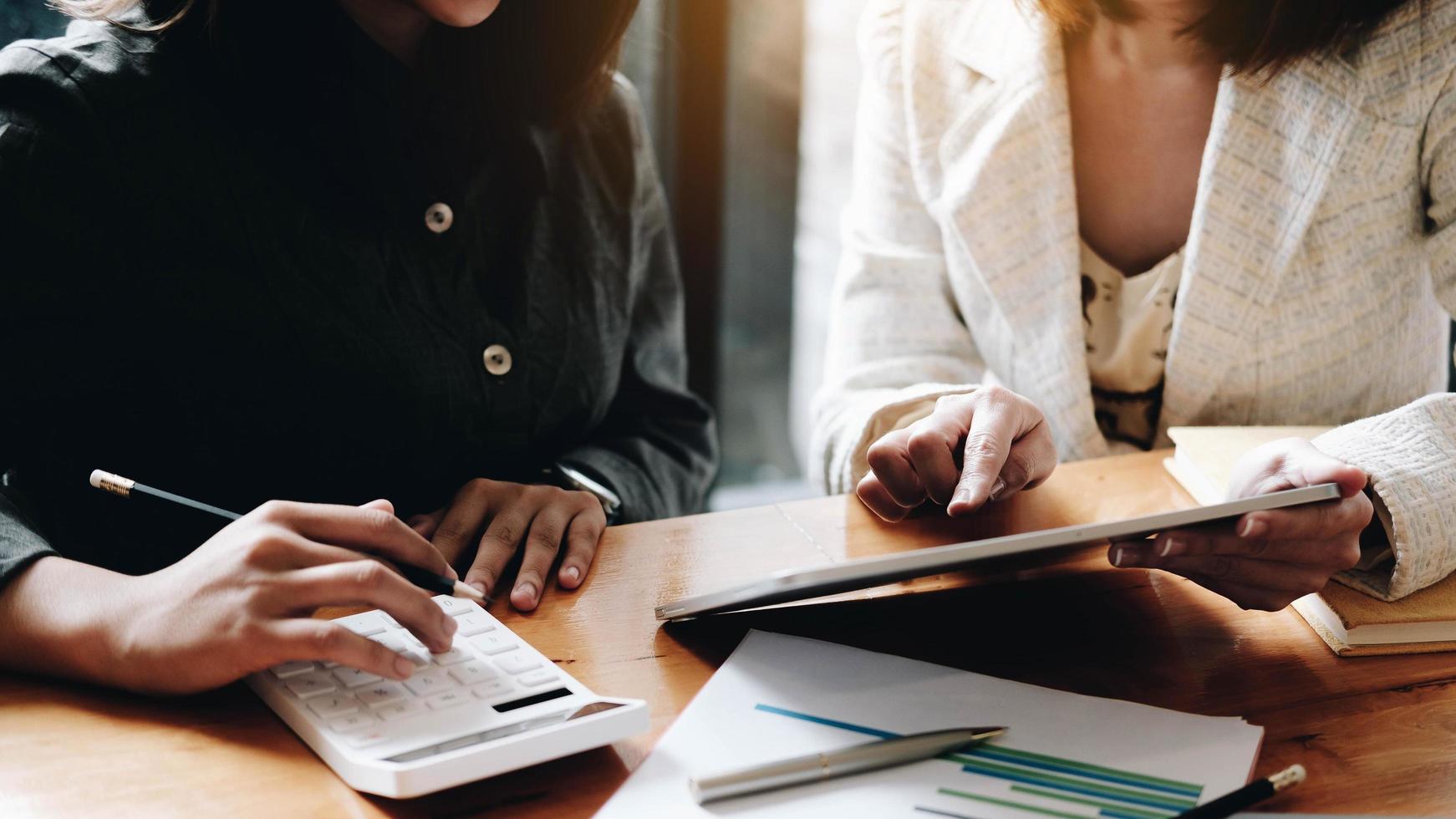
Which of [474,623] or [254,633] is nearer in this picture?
[254,633]

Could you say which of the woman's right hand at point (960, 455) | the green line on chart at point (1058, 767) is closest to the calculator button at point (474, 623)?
the green line on chart at point (1058, 767)

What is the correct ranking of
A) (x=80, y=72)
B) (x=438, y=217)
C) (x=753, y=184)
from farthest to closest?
1. (x=753, y=184)
2. (x=438, y=217)
3. (x=80, y=72)

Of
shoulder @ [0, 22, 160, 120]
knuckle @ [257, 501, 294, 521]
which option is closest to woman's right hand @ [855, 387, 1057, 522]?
knuckle @ [257, 501, 294, 521]

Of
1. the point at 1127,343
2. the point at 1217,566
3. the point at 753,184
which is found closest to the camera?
the point at 1217,566

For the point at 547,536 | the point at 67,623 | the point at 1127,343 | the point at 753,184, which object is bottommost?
Answer: the point at 67,623

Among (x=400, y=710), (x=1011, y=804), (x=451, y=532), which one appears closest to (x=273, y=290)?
(x=451, y=532)

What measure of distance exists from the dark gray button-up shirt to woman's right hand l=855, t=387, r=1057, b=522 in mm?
317

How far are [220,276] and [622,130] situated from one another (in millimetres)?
484

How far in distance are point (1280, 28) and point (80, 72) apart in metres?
1.05

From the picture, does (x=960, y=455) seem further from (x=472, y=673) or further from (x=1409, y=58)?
(x=1409, y=58)

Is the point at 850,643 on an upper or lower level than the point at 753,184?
lower

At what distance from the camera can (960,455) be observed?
92cm

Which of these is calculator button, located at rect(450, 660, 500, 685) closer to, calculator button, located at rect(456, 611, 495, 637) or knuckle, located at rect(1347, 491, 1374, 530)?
calculator button, located at rect(456, 611, 495, 637)

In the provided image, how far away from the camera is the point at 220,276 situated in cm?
96
